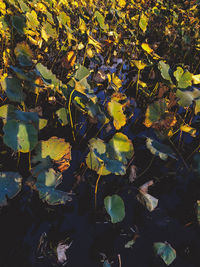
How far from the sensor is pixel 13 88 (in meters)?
1.08

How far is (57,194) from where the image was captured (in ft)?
2.61

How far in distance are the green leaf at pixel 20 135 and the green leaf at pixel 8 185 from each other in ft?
0.39

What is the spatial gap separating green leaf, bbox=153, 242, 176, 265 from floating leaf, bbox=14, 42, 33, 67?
50.2 inches

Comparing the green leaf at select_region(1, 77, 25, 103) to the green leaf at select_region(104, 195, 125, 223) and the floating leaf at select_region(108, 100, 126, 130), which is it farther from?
the green leaf at select_region(104, 195, 125, 223)

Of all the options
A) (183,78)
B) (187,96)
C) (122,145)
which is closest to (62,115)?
(122,145)

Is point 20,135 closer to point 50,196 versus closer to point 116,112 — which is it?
point 50,196

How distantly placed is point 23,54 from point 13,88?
0.47m

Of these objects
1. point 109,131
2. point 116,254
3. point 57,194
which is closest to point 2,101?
point 109,131

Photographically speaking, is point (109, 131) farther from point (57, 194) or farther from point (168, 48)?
point (168, 48)

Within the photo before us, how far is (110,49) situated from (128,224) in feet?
6.76

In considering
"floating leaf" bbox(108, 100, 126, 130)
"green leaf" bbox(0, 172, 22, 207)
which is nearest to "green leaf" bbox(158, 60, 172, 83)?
"floating leaf" bbox(108, 100, 126, 130)

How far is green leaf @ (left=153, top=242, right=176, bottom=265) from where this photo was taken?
2.48 ft

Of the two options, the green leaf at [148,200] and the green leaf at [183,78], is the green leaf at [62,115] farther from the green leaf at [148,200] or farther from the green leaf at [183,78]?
the green leaf at [183,78]

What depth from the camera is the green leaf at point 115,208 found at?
83 cm
